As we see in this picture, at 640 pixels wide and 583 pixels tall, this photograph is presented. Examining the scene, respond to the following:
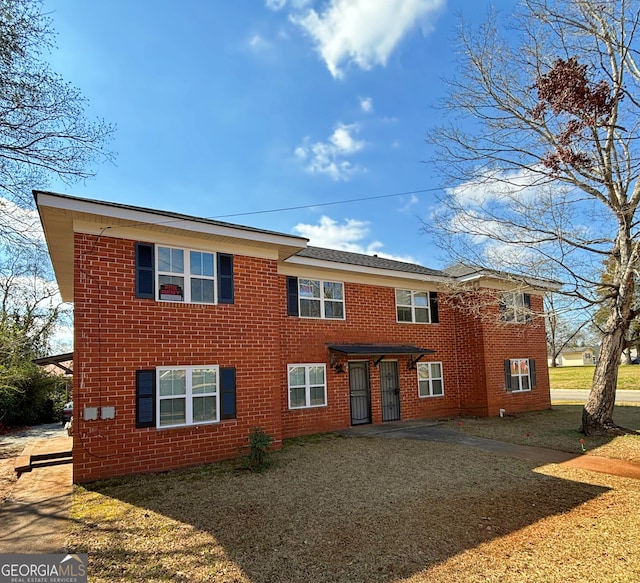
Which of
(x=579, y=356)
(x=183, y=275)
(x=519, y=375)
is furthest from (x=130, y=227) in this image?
(x=579, y=356)

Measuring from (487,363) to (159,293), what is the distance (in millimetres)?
11917

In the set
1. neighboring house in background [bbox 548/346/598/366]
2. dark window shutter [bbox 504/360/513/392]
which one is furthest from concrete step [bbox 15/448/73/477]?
neighboring house in background [bbox 548/346/598/366]

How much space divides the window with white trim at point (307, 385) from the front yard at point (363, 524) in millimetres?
3308

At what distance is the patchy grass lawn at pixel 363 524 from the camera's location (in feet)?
14.5

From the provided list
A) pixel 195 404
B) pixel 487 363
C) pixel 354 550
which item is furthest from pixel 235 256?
pixel 487 363

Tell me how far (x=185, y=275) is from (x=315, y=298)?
15.2ft

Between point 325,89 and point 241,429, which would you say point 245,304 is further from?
point 325,89

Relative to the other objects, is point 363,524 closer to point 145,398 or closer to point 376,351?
point 145,398

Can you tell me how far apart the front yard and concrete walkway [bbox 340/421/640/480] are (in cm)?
67

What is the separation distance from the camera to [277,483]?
293 inches

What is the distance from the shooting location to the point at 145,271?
881 cm

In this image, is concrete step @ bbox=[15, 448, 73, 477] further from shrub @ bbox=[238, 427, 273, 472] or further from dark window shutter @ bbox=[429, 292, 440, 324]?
dark window shutter @ bbox=[429, 292, 440, 324]

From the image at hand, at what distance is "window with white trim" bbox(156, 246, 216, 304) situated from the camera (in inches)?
356

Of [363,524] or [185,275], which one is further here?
[185,275]
